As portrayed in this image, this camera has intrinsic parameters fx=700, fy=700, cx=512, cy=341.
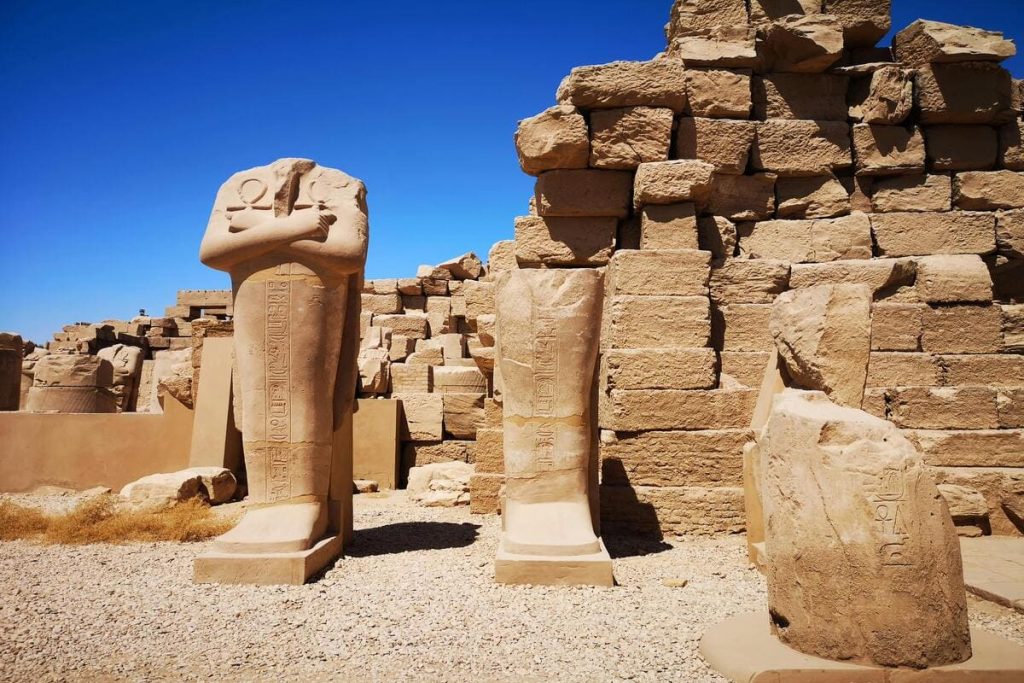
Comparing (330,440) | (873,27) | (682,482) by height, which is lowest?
(682,482)

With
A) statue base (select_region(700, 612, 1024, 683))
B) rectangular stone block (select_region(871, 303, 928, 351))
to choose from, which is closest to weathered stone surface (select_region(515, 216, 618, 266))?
rectangular stone block (select_region(871, 303, 928, 351))

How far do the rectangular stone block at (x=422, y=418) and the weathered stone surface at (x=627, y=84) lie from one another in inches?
150

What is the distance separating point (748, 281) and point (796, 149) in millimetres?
1528

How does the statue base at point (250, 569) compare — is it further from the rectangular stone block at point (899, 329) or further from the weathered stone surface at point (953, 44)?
the weathered stone surface at point (953, 44)

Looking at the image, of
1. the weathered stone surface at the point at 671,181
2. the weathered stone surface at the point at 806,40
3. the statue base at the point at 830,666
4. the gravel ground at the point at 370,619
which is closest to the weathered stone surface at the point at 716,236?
the weathered stone surface at the point at 671,181

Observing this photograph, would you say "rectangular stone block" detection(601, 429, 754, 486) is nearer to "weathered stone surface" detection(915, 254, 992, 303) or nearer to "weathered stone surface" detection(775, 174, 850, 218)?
"weathered stone surface" detection(915, 254, 992, 303)

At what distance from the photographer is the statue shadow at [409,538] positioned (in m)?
4.33

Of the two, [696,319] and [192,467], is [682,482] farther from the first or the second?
[192,467]

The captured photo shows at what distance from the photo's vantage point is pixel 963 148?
6.19 meters

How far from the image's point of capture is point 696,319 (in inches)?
205

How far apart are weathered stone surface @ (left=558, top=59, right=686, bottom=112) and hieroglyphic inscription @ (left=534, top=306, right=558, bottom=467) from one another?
232 cm

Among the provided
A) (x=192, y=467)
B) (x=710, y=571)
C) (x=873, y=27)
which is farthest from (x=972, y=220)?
(x=192, y=467)

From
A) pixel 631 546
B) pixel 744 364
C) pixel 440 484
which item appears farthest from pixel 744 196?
pixel 440 484

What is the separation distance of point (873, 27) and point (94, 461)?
846cm
